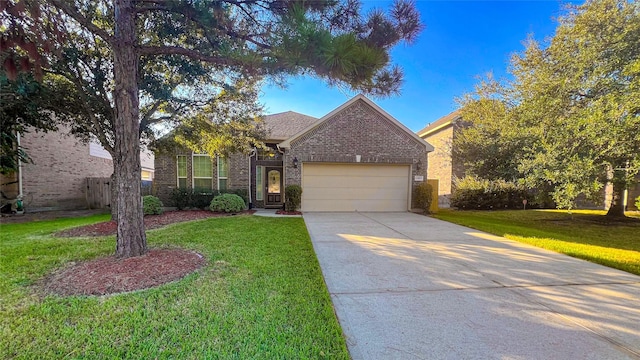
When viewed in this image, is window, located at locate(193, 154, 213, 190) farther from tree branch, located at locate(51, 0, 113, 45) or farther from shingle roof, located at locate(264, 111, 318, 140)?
tree branch, located at locate(51, 0, 113, 45)

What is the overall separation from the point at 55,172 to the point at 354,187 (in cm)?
1421

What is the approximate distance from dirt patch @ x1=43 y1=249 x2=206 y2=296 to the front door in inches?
332

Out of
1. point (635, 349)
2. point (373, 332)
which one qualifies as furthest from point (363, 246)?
point (635, 349)

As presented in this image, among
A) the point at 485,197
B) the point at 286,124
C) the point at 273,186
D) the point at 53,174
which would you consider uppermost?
the point at 286,124

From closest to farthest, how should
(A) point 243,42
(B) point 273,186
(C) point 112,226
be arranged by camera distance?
(A) point 243,42 < (C) point 112,226 < (B) point 273,186

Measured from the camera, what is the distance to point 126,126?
161 inches

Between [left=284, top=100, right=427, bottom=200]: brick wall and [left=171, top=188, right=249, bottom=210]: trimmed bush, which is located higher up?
[left=284, top=100, right=427, bottom=200]: brick wall

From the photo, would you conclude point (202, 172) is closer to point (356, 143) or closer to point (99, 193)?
point (99, 193)

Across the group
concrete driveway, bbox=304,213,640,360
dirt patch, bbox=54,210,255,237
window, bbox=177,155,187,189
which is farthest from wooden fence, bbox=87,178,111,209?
concrete driveway, bbox=304,213,640,360

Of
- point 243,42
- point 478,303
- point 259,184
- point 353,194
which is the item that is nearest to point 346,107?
point 353,194

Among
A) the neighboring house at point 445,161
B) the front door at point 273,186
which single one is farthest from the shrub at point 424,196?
the front door at point 273,186

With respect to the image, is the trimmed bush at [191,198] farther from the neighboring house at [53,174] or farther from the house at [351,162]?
the neighboring house at [53,174]

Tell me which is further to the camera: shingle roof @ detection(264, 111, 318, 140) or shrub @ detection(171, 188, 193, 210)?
shingle roof @ detection(264, 111, 318, 140)

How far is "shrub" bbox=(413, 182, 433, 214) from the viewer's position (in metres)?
11.2
